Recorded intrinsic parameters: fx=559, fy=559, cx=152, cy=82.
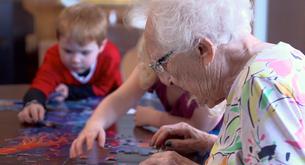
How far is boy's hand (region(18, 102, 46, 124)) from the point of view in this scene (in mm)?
1990

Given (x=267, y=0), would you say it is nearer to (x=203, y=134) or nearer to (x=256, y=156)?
(x=203, y=134)

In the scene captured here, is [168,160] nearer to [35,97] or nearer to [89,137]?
[89,137]

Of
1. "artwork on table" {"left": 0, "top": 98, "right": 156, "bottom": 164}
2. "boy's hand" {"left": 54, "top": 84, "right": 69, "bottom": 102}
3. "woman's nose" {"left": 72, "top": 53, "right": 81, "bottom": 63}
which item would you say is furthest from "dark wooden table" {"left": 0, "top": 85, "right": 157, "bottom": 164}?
"woman's nose" {"left": 72, "top": 53, "right": 81, "bottom": 63}

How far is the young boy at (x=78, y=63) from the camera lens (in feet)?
7.84

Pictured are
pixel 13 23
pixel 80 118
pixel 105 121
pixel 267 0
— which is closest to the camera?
pixel 105 121

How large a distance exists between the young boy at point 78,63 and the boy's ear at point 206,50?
1.15 meters

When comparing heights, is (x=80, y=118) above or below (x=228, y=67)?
below

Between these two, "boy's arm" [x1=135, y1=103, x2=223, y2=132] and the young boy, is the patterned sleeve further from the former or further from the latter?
the young boy

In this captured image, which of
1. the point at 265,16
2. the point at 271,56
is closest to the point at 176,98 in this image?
the point at 271,56

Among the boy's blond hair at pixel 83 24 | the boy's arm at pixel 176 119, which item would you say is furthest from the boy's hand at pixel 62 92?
the boy's arm at pixel 176 119

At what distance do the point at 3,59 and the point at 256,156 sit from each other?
479 cm

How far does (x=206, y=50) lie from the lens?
1.20m

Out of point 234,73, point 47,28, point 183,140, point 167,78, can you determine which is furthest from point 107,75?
point 47,28

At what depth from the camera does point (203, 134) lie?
5.12ft
